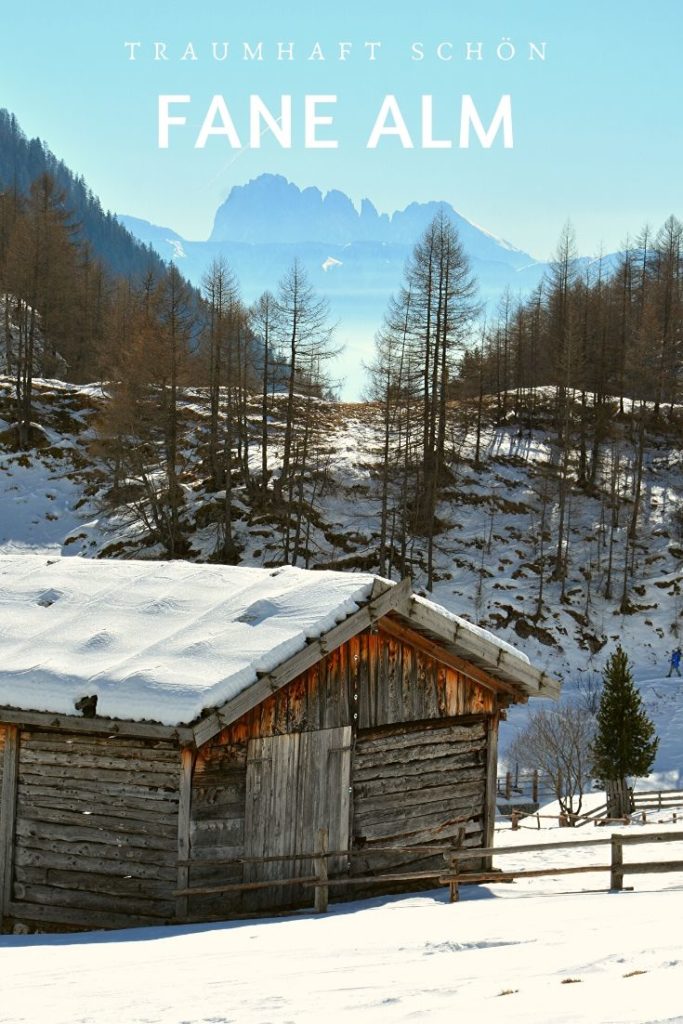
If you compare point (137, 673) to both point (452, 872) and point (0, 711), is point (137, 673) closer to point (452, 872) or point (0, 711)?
point (0, 711)

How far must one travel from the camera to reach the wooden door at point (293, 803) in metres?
13.0

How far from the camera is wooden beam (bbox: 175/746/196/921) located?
1239 centimetres

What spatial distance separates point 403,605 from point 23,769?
18.3 ft

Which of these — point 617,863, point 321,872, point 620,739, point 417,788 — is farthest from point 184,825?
point 620,739

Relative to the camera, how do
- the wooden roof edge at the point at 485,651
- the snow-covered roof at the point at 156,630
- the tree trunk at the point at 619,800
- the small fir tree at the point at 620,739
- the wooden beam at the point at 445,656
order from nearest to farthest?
the snow-covered roof at the point at 156,630, the wooden roof edge at the point at 485,651, the wooden beam at the point at 445,656, the tree trunk at the point at 619,800, the small fir tree at the point at 620,739

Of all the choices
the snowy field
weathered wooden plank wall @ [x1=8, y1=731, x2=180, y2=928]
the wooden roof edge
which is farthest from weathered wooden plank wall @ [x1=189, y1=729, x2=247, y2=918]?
the wooden roof edge

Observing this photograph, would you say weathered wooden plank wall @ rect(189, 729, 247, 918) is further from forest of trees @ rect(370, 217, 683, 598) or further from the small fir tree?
forest of trees @ rect(370, 217, 683, 598)

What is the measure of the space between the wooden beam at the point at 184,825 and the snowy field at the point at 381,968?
0.70 meters

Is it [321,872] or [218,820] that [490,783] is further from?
[218,820]

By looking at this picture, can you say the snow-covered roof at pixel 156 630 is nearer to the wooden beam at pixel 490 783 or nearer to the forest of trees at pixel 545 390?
the wooden beam at pixel 490 783

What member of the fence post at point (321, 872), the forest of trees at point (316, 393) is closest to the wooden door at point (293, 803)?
the fence post at point (321, 872)

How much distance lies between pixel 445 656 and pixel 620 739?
17.6 meters

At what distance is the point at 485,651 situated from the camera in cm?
1484

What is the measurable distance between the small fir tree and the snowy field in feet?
61.7
